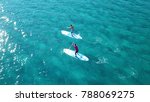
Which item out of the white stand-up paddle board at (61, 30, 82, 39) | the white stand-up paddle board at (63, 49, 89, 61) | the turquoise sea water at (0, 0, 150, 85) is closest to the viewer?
the turquoise sea water at (0, 0, 150, 85)

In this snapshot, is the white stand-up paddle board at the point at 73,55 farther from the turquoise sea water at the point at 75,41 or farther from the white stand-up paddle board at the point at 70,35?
the white stand-up paddle board at the point at 70,35

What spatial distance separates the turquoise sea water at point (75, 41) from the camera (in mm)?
34312

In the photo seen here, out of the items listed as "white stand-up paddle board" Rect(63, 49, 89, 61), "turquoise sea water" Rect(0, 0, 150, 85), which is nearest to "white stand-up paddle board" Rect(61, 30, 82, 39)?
"turquoise sea water" Rect(0, 0, 150, 85)

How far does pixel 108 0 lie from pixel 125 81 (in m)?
29.4

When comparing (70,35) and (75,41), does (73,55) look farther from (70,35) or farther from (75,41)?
(70,35)

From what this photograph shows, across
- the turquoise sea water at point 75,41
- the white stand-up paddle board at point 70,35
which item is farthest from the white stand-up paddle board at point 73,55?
the white stand-up paddle board at point 70,35

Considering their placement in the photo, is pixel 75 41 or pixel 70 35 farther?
pixel 70 35

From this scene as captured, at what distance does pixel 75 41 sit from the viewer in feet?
138

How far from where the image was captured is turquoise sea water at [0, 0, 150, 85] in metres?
34.3

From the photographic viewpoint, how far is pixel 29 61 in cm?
3703

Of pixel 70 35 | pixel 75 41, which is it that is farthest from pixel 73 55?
pixel 70 35

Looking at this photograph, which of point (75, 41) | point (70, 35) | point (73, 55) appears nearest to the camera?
point (73, 55)

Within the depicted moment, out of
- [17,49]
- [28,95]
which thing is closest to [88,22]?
[17,49]

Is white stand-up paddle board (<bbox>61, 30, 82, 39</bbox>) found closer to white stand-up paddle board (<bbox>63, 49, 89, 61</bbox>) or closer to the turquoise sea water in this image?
the turquoise sea water
